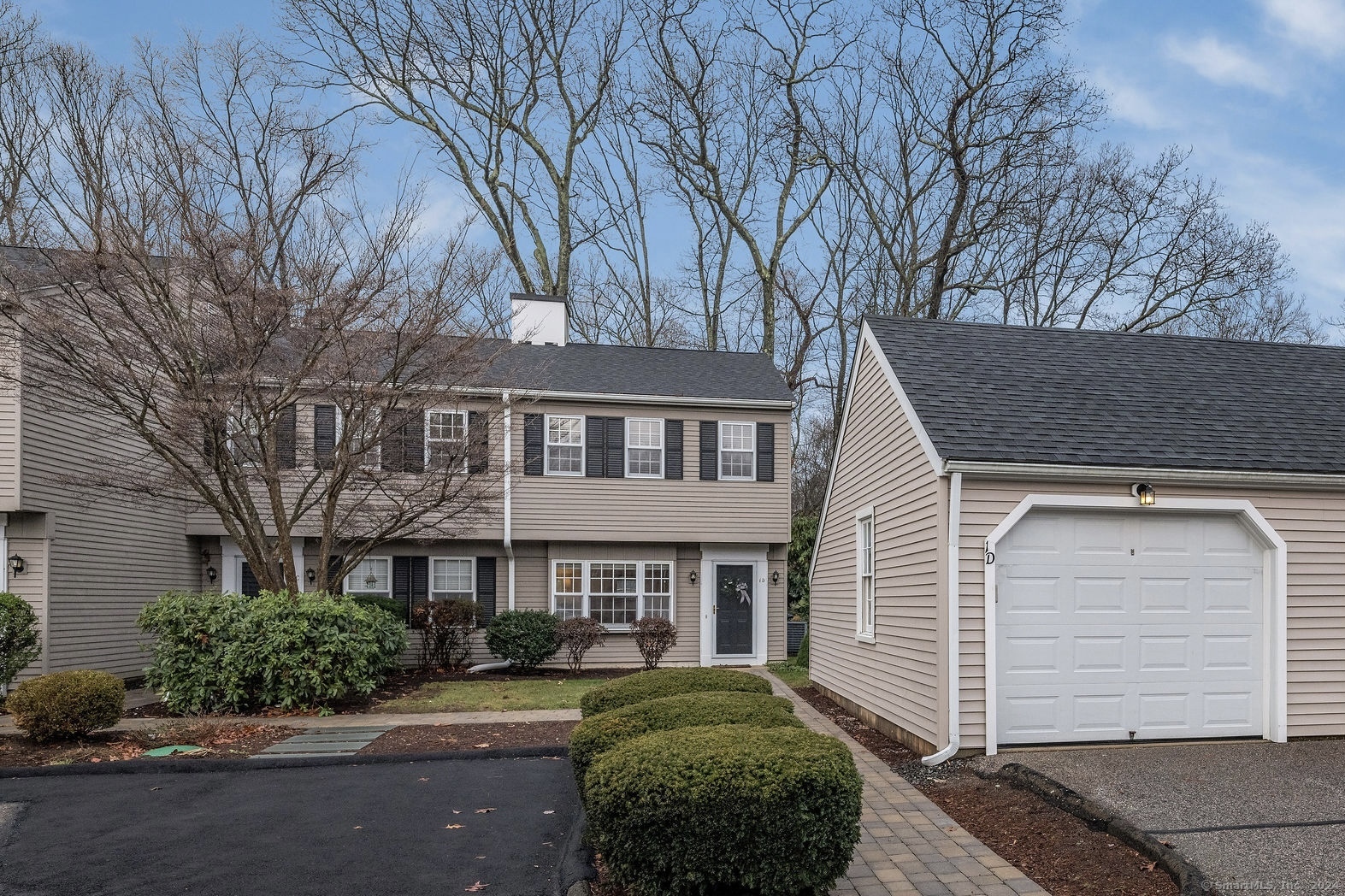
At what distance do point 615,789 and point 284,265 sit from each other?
9707 millimetres

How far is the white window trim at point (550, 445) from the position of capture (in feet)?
55.0

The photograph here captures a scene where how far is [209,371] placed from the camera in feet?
37.7

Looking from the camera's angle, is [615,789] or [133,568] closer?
[615,789]

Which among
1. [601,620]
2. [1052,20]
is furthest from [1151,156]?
[601,620]

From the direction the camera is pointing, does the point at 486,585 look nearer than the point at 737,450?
Yes

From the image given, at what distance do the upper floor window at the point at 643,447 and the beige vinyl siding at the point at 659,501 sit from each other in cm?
15

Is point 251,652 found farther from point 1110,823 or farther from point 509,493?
point 1110,823

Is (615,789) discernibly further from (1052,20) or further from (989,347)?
(1052,20)

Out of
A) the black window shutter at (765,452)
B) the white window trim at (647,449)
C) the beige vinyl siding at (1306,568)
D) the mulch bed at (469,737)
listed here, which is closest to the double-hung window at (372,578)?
the white window trim at (647,449)

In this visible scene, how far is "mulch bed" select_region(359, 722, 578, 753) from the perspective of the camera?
30.1ft

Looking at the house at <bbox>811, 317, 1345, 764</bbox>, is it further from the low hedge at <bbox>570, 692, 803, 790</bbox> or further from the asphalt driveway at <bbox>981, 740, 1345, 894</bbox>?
the low hedge at <bbox>570, 692, 803, 790</bbox>

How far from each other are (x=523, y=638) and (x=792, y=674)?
438cm

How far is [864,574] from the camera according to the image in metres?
10.7

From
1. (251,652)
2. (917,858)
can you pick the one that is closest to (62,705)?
(251,652)
